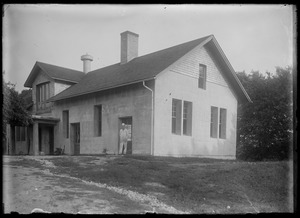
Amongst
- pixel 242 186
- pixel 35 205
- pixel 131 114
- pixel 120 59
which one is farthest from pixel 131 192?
pixel 120 59

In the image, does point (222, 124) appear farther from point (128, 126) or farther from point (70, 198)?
point (70, 198)

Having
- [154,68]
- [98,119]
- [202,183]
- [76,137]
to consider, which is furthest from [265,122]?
[202,183]

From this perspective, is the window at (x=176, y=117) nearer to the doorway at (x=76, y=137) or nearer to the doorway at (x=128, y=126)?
the doorway at (x=128, y=126)

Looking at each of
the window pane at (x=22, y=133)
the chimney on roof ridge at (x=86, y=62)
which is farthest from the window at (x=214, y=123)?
the window pane at (x=22, y=133)

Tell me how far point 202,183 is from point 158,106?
6635mm

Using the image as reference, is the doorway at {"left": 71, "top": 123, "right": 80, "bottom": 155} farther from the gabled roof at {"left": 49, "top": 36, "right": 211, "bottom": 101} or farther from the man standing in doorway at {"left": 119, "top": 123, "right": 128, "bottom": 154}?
the man standing in doorway at {"left": 119, "top": 123, "right": 128, "bottom": 154}

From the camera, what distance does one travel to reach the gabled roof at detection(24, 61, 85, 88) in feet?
69.3

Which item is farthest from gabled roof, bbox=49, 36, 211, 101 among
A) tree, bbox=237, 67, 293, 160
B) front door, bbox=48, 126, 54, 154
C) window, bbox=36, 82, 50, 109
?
tree, bbox=237, 67, 293, 160

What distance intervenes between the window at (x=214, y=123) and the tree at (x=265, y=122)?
13.8 ft

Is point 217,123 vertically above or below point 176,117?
below

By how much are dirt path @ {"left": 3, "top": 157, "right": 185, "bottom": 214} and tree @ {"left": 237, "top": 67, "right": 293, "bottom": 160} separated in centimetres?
1436

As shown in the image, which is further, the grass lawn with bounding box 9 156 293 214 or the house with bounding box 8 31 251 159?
the house with bounding box 8 31 251 159

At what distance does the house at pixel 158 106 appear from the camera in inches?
570

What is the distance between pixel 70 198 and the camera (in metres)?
5.93
